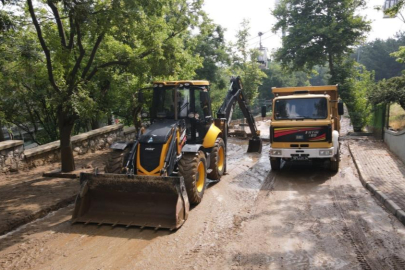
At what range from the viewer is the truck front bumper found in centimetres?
1089

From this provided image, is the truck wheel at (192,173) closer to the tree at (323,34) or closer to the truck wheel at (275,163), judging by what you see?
the truck wheel at (275,163)

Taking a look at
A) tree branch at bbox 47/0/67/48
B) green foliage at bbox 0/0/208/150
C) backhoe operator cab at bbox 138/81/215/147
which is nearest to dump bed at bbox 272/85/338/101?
green foliage at bbox 0/0/208/150

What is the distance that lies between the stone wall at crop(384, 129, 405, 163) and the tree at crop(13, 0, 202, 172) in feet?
27.9

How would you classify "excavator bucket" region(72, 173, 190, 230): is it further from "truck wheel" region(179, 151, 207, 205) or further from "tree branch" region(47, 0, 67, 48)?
"tree branch" region(47, 0, 67, 48)

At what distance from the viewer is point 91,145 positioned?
46.7 feet

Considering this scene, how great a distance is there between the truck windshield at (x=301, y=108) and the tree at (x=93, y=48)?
3625mm

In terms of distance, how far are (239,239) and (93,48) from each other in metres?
6.85

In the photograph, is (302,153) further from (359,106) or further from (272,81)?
(272,81)

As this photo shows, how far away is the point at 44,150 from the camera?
456 inches

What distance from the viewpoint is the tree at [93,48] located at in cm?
892

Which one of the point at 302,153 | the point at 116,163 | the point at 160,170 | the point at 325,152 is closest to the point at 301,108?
the point at 302,153

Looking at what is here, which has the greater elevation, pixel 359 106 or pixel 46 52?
pixel 46 52

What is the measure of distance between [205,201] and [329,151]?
4679 millimetres

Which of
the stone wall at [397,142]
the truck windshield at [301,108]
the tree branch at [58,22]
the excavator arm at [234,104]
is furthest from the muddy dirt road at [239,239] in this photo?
the stone wall at [397,142]
